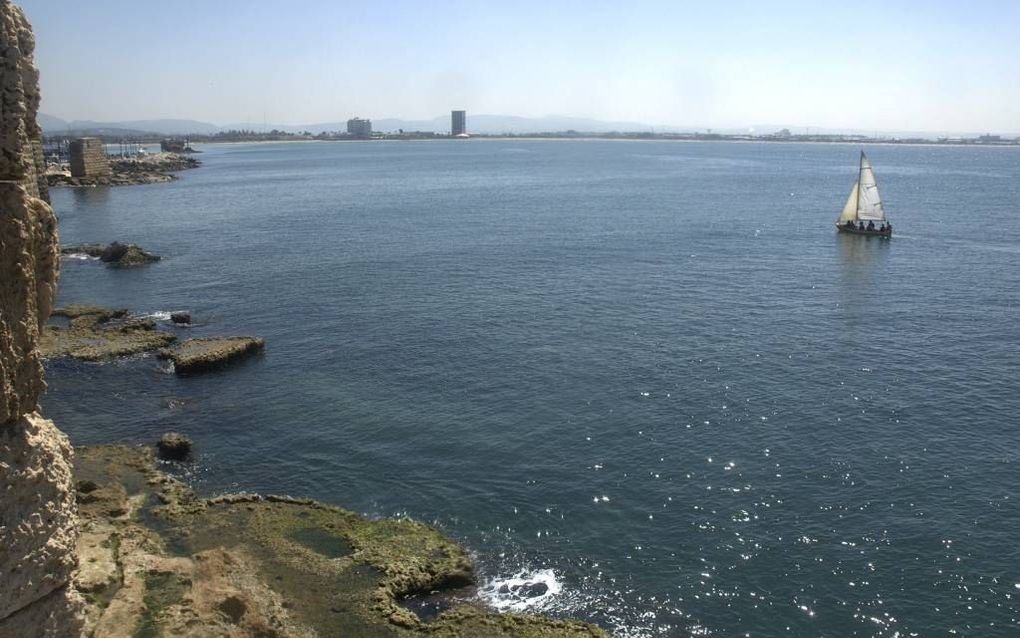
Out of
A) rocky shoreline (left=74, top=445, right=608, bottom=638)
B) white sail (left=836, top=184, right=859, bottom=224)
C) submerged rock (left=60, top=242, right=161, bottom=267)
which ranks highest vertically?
white sail (left=836, top=184, right=859, bottom=224)

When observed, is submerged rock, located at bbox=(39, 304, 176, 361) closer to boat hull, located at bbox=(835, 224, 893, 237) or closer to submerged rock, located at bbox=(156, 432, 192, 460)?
submerged rock, located at bbox=(156, 432, 192, 460)

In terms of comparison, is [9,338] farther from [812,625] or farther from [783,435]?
[783,435]

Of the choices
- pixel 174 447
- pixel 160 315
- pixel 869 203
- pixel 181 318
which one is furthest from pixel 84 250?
pixel 869 203

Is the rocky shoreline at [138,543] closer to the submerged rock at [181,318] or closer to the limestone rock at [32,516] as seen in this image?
the limestone rock at [32,516]

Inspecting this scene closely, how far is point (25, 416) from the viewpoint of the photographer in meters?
16.4

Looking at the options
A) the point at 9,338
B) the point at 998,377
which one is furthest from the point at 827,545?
the point at 9,338

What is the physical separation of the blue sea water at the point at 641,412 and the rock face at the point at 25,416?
16091mm

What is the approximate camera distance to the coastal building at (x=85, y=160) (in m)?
169

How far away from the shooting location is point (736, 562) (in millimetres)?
30547

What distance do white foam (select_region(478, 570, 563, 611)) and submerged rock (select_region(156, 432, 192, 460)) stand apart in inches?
761

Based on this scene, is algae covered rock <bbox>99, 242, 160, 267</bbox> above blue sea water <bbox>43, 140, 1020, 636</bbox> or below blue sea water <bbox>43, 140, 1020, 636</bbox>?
above

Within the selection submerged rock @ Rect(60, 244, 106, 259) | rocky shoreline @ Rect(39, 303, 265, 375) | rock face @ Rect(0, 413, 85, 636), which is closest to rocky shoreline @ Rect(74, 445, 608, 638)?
rock face @ Rect(0, 413, 85, 636)

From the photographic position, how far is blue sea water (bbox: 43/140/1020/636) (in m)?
29.9

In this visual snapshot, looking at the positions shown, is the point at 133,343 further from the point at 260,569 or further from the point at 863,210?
the point at 863,210
